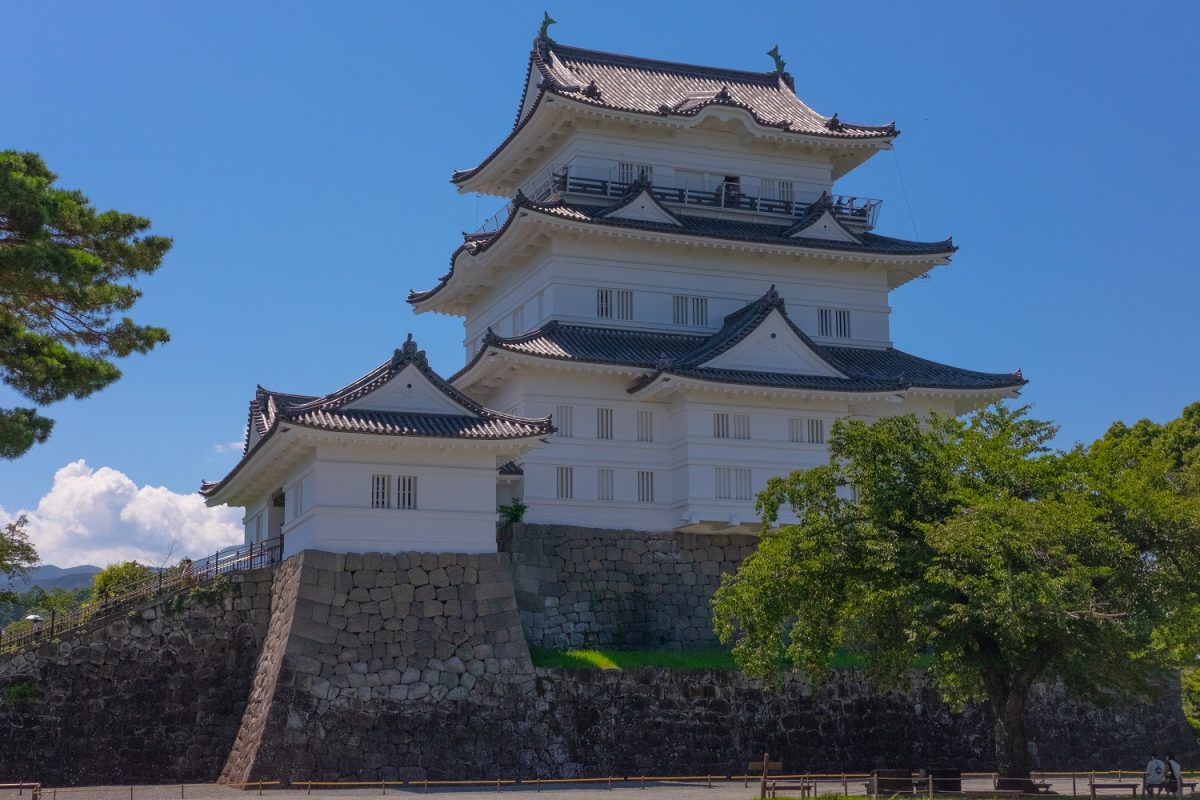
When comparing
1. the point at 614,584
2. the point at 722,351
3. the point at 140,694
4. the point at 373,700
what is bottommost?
the point at 373,700

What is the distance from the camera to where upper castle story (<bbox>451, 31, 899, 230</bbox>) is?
125ft

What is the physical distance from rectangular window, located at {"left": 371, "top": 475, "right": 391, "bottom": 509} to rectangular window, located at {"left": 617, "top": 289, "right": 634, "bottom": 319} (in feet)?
32.8

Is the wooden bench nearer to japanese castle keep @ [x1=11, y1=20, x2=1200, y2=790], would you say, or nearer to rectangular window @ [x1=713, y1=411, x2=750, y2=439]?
japanese castle keep @ [x1=11, y1=20, x2=1200, y2=790]

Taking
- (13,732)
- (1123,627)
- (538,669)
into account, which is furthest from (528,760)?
(1123,627)

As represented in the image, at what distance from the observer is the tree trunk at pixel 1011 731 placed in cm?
2470

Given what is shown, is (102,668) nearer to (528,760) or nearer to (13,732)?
(13,732)

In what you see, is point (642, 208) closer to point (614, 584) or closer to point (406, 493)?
point (614, 584)

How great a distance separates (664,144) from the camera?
39281 millimetres

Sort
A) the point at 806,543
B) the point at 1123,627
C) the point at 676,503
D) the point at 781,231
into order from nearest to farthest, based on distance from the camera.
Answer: the point at 1123,627, the point at 806,543, the point at 676,503, the point at 781,231

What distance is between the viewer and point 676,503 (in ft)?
111

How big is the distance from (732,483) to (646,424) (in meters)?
2.67

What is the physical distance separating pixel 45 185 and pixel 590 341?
1656cm

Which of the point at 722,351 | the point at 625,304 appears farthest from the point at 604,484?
the point at 625,304

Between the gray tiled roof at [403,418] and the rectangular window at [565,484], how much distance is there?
4.06 metres
